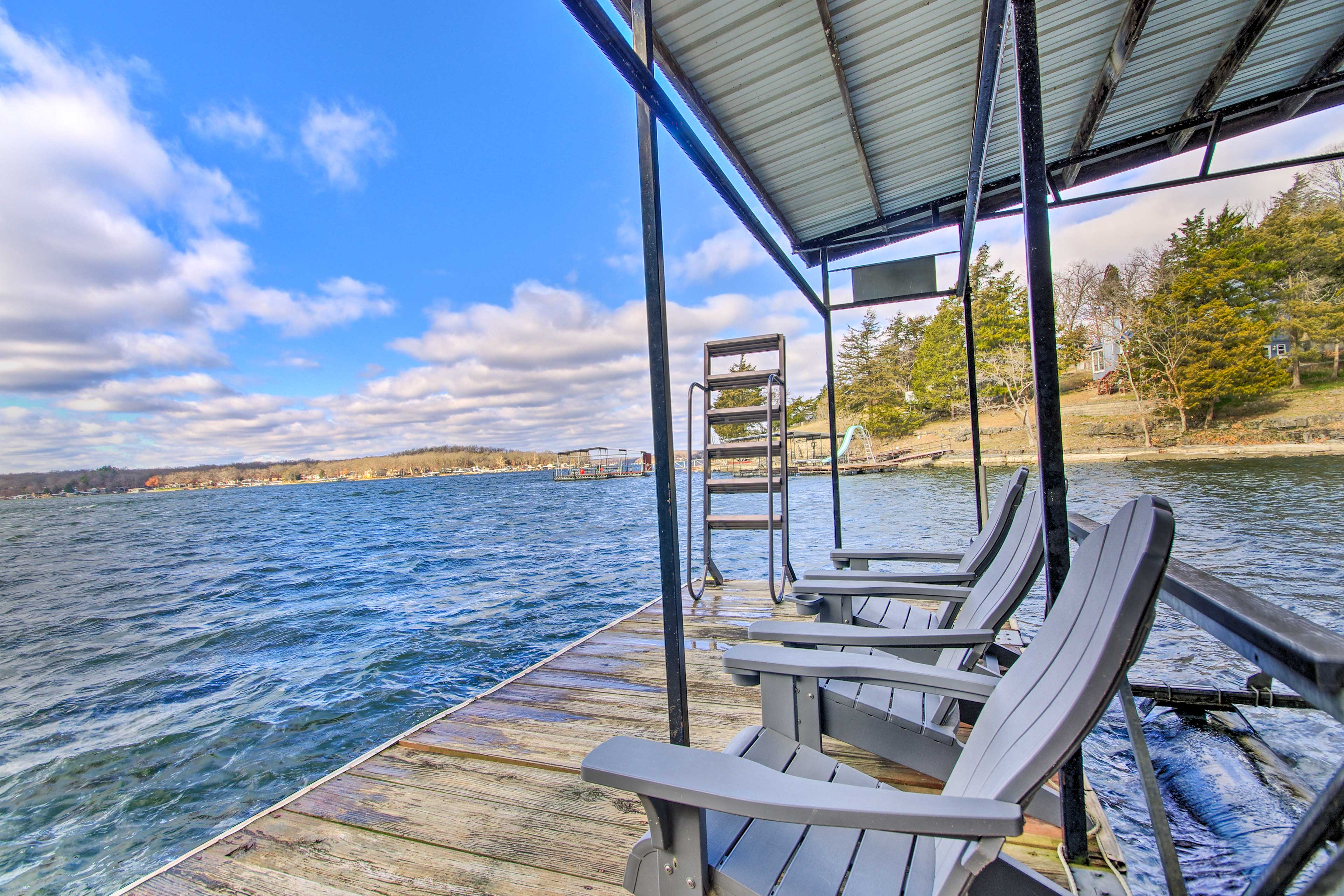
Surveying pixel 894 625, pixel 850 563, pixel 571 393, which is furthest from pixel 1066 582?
pixel 571 393

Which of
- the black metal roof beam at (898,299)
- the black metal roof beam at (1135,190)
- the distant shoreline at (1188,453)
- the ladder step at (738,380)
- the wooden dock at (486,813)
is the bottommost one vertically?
the wooden dock at (486,813)

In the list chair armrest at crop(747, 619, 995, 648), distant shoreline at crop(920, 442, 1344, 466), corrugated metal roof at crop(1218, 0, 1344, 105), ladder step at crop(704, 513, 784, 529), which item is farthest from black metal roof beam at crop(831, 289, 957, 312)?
distant shoreline at crop(920, 442, 1344, 466)

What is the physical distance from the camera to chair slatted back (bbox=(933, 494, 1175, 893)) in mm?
804

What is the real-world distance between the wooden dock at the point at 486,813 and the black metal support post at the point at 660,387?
0.42 metres

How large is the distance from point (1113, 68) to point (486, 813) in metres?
4.46

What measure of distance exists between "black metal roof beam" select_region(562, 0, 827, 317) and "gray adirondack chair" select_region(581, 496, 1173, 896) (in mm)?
1503

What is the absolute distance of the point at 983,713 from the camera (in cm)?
116

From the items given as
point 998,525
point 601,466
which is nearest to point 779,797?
point 998,525

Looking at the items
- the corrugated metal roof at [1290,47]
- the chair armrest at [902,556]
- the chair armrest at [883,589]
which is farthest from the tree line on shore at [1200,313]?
the chair armrest at [883,589]

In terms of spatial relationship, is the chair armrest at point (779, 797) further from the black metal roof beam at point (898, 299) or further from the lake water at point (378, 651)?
the black metal roof beam at point (898, 299)

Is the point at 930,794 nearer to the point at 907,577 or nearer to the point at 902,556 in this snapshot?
the point at 907,577

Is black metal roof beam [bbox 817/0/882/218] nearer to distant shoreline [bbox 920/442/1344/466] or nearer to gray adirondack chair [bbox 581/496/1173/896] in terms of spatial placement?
gray adirondack chair [bbox 581/496/1173/896]

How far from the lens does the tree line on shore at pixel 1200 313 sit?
21547mm

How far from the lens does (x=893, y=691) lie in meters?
1.83
